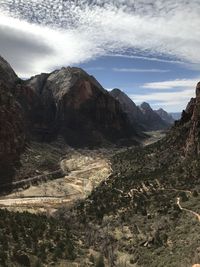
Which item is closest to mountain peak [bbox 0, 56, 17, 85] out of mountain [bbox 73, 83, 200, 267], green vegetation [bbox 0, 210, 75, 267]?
mountain [bbox 73, 83, 200, 267]

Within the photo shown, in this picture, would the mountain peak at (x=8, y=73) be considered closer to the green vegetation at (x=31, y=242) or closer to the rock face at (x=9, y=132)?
the rock face at (x=9, y=132)

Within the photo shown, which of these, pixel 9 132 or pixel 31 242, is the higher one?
pixel 9 132

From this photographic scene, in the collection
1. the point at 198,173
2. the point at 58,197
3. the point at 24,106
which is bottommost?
the point at 58,197

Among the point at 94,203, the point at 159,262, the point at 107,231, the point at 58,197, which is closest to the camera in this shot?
the point at 159,262

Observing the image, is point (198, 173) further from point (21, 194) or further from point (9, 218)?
point (21, 194)

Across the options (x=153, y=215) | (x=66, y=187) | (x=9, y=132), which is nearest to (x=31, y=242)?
(x=153, y=215)

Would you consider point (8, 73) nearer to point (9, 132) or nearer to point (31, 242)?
point (9, 132)

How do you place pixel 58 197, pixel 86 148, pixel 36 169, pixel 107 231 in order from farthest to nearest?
1. pixel 86 148
2. pixel 36 169
3. pixel 58 197
4. pixel 107 231

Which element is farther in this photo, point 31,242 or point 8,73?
point 8,73

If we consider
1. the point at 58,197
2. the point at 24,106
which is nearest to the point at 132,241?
the point at 58,197
